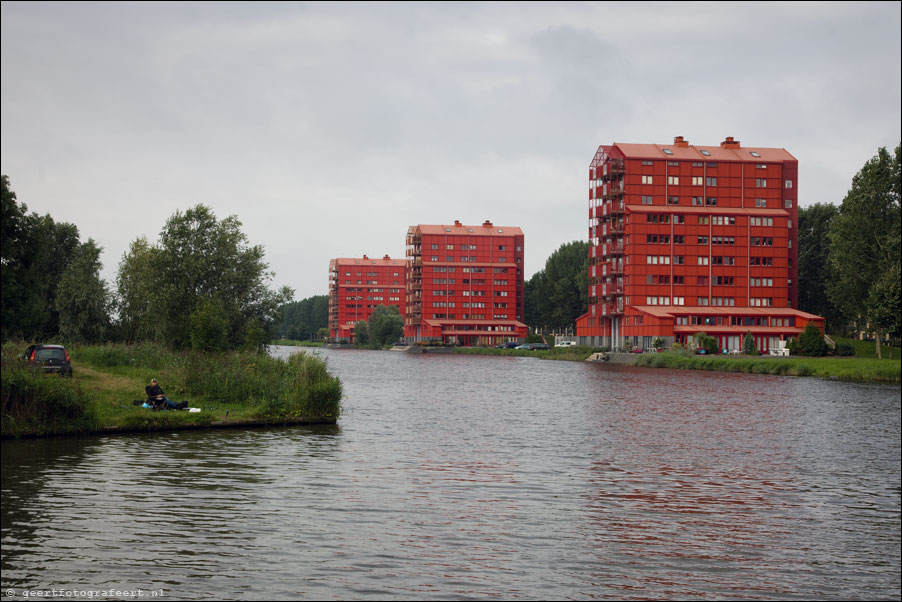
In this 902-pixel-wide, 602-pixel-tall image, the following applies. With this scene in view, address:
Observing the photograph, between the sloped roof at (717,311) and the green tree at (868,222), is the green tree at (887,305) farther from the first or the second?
the sloped roof at (717,311)

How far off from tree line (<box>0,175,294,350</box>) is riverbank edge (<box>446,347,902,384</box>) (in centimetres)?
4908

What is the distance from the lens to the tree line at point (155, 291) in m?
59.5

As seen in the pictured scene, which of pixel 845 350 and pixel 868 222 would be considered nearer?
pixel 868 222

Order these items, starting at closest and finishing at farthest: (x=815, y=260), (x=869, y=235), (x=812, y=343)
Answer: (x=812, y=343) → (x=869, y=235) → (x=815, y=260)

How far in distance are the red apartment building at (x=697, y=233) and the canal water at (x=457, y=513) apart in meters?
96.1

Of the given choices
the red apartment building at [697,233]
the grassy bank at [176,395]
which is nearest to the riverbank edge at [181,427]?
the grassy bank at [176,395]

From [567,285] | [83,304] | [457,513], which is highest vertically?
[567,285]

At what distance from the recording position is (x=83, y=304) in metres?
78.8

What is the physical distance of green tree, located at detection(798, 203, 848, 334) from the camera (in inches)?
5669

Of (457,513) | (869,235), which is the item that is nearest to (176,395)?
(457,513)

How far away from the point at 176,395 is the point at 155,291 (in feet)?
91.9

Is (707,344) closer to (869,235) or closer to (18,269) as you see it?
(869,235)

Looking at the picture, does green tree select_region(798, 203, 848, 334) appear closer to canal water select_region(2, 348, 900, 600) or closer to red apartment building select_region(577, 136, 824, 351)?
red apartment building select_region(577, 136, 824, 351)

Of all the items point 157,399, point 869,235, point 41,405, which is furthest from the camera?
point 869,235
